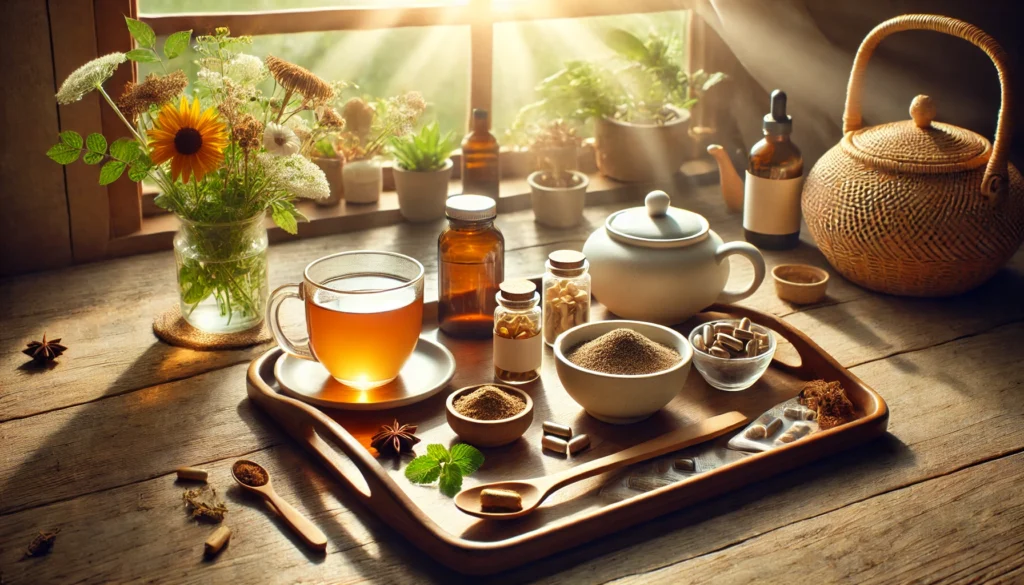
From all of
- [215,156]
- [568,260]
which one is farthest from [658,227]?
[215,156]

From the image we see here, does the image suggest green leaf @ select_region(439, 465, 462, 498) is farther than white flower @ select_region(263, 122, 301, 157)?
No

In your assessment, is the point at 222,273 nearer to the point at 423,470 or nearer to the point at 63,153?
the point at 63,153

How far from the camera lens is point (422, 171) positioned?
1.98 meters

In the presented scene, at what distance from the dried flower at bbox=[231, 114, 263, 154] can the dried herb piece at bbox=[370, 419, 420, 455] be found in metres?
0.44

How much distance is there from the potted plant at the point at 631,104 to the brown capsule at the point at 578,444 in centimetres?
113

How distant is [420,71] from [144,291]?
1408 mm

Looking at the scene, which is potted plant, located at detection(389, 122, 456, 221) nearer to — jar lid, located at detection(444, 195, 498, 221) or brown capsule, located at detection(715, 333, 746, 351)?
jar lid, located at detection(444, 195, 498, 221)

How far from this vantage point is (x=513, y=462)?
114 centimetres

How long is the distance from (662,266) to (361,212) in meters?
0.78

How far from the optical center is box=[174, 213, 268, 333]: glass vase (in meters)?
1.43

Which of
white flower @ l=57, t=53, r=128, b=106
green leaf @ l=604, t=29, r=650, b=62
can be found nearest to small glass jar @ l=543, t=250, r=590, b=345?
white flower @ l=57, t=53, r=128, b=106

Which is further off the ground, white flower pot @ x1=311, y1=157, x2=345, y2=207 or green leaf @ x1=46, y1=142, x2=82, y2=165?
green leaf @ x1=46, y1=142, x2=82, y2=165

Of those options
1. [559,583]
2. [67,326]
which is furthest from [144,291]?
[559,583]

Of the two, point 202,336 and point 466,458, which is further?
point 202,336
